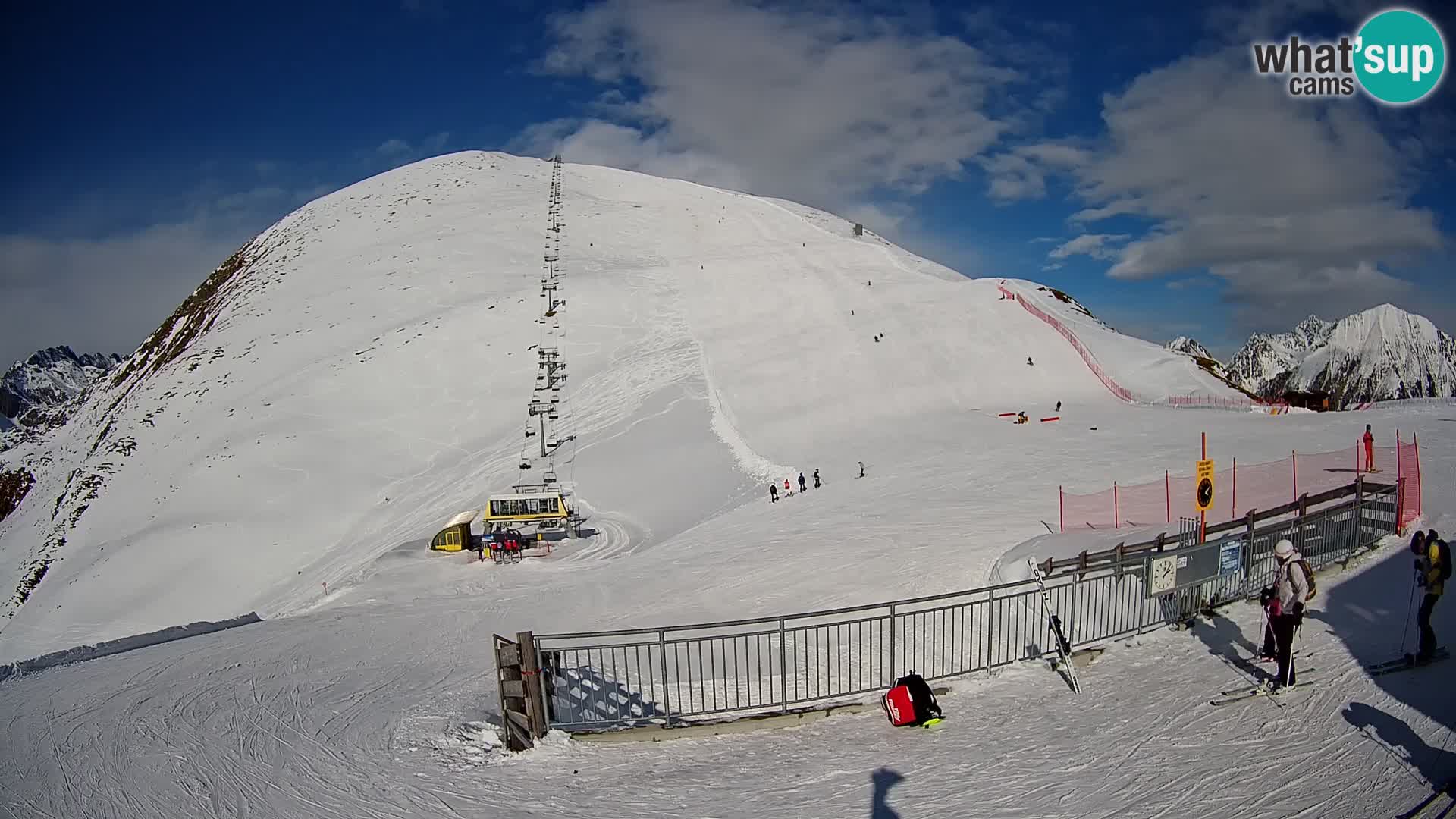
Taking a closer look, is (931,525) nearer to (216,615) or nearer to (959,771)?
(959,771)

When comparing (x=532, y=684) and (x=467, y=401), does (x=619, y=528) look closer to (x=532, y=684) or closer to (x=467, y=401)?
(x=467, y=401)

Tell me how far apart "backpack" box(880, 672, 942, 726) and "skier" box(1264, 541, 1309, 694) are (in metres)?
3.64

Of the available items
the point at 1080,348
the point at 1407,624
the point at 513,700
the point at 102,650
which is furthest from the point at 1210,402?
the point at 102,650

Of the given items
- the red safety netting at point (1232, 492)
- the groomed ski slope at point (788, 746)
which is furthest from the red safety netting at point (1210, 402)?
the groomed ski slope at point (788, 746)

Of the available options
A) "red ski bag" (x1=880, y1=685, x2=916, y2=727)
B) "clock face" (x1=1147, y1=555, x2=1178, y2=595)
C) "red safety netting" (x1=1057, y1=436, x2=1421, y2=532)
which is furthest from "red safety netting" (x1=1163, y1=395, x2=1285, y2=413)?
"red ski bag" (x1=880, y1=685, x2=916, y2=727)

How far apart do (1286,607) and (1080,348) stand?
140 feet

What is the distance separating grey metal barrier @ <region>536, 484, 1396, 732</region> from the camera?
31.3 feet

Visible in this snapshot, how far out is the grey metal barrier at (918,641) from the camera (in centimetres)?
955

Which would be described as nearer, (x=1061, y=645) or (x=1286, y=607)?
(x=1286, y=607)

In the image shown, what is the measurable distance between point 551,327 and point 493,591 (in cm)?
3069

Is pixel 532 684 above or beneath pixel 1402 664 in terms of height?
beneath

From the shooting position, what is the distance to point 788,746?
28.5ft

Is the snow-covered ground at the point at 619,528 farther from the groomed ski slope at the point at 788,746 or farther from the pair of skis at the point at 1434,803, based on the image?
the pair of skis at the point at 1434,803

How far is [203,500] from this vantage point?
38.9 m
